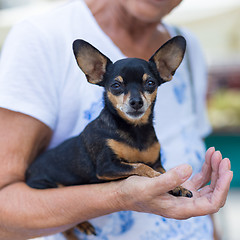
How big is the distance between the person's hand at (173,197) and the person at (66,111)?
2cm

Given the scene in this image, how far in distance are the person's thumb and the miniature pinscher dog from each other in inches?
1.1

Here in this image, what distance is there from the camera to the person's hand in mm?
680

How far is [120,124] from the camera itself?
680mm

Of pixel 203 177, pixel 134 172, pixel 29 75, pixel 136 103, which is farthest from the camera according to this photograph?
pixel 29 75

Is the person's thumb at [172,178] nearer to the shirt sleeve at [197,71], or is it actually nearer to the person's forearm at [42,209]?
the person's forearm at [42,209]

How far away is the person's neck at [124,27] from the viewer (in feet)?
3.00

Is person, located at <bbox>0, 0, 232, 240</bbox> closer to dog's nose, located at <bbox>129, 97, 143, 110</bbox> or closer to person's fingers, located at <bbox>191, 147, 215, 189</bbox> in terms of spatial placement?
person's fingers, located at <bbox>191, 147, 215, 189</bbox>

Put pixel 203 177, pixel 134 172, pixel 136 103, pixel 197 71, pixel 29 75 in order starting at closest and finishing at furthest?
pixel 136 103, pixel 134 172, pixel 203 177, pixel 29 75, pixel 197 71

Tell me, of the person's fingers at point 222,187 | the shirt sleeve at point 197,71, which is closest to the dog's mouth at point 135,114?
the person's fingers at point 222,187

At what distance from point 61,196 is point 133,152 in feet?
0.98

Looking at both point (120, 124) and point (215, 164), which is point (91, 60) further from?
point (215, 164)

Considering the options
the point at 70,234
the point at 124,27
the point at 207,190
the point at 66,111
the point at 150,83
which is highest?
the point at 124,27

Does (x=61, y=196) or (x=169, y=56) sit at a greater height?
(x=169, y=56)

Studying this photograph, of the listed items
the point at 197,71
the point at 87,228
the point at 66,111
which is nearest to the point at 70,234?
the point at 87,228
